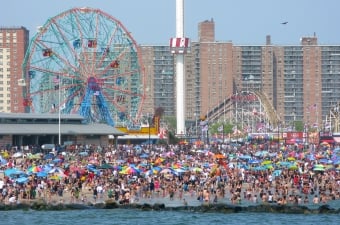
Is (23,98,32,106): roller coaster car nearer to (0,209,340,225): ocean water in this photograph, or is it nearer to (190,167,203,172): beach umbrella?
(190,167,203,172): beach umbrella

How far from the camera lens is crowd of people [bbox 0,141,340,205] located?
6444 centimetres

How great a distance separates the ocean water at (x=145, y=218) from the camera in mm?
54281

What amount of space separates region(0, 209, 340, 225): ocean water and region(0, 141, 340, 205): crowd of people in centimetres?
361

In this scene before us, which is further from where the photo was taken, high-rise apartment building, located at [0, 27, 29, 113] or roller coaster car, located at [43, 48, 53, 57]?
high-rise apartment building, located at [0, 27, 29, 113]

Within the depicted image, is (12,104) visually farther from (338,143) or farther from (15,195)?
(15,195)

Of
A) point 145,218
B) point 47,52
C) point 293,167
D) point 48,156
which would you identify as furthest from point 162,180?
point 47,52

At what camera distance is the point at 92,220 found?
182ft

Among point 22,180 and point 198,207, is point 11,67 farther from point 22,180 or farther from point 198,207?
point 198,207

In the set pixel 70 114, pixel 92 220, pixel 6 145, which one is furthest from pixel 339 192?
pixel 70 114

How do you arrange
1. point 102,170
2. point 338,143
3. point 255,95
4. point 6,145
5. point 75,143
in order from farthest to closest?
point 255,95
point 338,143
point 75,143
point 6,145
point 102,170

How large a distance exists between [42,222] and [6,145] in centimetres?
4722

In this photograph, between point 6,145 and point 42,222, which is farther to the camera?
point 6,145

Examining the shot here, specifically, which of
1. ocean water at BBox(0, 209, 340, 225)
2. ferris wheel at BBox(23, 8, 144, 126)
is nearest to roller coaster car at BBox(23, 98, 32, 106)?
ferris wheel at BBox(23, 8, 144, 126)

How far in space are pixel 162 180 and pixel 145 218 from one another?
46.7 ft
